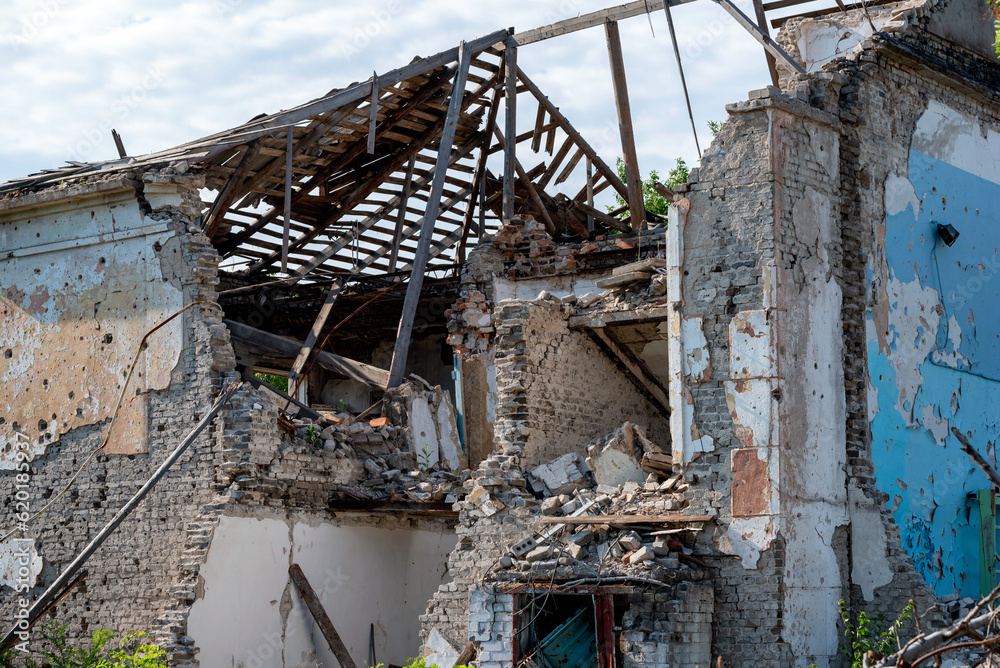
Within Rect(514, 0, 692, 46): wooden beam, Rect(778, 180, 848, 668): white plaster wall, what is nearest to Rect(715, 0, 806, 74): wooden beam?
Rect(514, 0, 692, 46): wooden beam

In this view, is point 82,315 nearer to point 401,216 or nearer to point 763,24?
point 401,216

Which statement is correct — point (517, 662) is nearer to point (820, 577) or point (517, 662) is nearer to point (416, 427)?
point (820, 577)

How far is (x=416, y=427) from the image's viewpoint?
13.6 meters

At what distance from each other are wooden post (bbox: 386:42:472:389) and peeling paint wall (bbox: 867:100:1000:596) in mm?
5390

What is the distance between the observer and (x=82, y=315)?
12.5m

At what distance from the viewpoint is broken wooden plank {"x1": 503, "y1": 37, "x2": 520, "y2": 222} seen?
1638 centimetres

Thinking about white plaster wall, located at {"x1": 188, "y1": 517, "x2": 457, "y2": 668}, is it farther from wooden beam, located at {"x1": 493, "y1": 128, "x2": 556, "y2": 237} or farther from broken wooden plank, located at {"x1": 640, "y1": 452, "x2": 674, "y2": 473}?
wooden beam, located at {"x1": 493, "y1": 128, "x2": 556, "y2": 237}

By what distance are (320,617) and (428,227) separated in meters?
5.04

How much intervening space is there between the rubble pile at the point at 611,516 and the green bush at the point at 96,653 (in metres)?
3.11

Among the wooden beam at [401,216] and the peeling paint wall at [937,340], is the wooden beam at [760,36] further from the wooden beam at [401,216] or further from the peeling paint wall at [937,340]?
the wooden beam at [401,216]

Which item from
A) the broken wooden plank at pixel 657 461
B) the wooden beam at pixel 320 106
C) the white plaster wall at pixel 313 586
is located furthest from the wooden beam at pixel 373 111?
the broken wooden plank at pixel 657 461

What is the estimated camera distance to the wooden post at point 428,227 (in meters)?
13.9

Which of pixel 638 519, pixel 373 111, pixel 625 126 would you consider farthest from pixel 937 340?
pixel 373 111

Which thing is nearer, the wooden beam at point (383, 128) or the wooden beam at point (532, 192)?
the wooden beam at point (383, 128)
